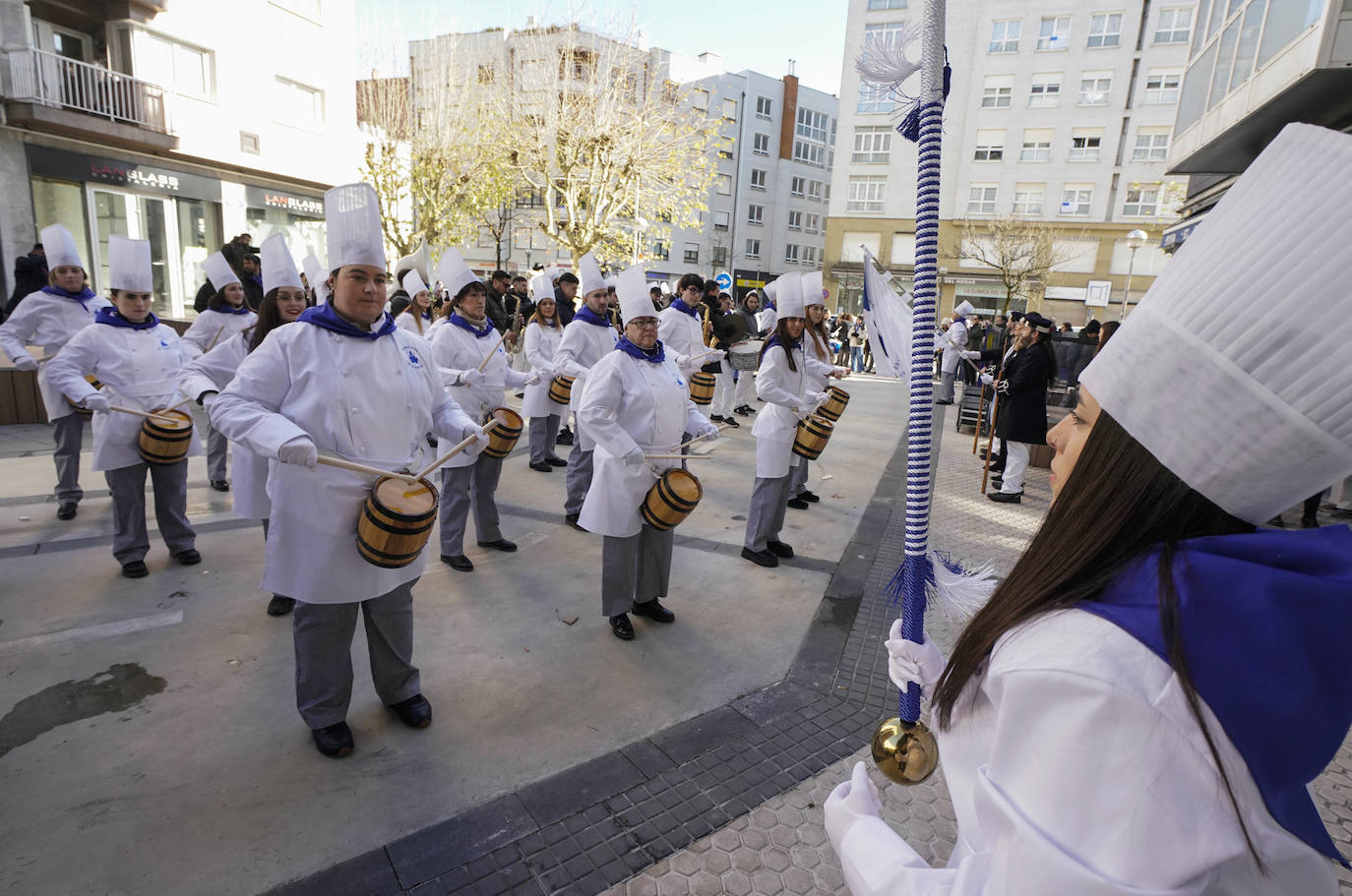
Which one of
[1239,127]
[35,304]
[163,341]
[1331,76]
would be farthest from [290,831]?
[1239,127]

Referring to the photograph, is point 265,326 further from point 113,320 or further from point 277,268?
point 113,320

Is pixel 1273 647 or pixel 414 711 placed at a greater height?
pixel 1273 647

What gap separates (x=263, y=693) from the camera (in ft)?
11.9

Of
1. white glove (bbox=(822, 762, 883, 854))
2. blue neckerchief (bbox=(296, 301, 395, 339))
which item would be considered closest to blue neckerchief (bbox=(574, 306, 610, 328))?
blue neckerchief (bbox=(296, 301, 395, 339))

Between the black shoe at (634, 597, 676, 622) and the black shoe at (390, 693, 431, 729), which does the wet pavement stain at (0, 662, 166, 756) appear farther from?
the black shoe at (634, 597, 676, 622)

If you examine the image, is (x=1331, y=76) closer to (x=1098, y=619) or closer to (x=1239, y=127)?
(x=1239, y=127)

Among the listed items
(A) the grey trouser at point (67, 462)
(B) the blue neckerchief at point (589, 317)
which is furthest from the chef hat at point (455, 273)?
(A) the grey trouser at point (67, 462)

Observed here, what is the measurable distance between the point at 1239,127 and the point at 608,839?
11675mm

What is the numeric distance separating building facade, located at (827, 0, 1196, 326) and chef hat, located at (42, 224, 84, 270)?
3463cm

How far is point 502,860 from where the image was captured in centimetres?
258

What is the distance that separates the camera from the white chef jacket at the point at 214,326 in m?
6.38

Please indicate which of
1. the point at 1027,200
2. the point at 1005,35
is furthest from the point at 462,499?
the point at 1005,35

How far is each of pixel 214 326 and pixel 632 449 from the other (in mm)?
4720

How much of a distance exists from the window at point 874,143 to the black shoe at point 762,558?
130 feet
